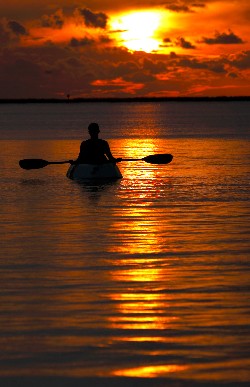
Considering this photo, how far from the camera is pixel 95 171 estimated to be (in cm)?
2495

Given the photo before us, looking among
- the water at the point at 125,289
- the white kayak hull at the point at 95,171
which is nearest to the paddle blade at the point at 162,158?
the white kayak hull at the point at 95,171

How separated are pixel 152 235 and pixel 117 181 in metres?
10.7

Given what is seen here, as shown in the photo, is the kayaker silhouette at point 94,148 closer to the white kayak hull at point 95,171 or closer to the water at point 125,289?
the white kayak hull at point 95,171

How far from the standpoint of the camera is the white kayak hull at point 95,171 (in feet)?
81.9

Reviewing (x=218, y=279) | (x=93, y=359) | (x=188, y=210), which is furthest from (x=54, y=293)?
(x=188, y=210)

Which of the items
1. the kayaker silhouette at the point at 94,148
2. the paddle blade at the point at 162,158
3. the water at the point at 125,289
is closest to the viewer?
the water at the point at 125,289

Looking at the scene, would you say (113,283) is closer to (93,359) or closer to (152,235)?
(93,359)

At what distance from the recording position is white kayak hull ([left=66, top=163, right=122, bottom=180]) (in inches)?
983

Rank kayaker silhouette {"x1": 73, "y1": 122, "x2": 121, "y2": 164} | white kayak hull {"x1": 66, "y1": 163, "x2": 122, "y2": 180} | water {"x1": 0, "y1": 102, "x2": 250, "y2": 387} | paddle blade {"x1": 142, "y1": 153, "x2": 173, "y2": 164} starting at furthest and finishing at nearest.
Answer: paddle blade {"x1": 142, "y1": 153, "x2": 173, "y2": 164}
white kayak hull {"x1": 66, "y1": 163, "x2": 122, "y2": 180}
kayaker silhouette {"x1": 73, "y1": 122, "x2": 121, "y2": 164}
water {"x1": 0, "y1": 102, "x2": 250, "y2": 387}

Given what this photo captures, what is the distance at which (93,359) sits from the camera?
8.85 meters

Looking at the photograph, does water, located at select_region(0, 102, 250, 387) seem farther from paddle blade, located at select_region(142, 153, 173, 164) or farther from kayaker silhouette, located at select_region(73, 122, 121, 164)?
paddle blade, located at select_region(142, 153, 173, 164)

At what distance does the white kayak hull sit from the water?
39.5 inches

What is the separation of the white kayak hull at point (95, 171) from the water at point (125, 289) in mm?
1003

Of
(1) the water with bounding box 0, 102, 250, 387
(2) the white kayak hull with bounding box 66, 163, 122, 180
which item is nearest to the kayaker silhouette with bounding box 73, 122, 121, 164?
(2) the white kayak hull with bounding box 66, 163, 122, 180
